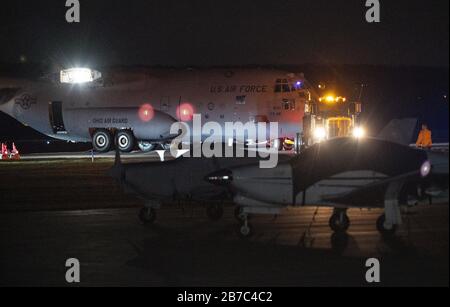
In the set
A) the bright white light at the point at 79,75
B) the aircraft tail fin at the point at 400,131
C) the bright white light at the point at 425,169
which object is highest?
the bright white light at the point at 79,75

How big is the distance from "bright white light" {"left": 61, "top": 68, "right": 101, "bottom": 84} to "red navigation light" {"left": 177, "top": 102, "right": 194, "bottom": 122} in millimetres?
4981

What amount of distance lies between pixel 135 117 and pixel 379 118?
16.3 metres

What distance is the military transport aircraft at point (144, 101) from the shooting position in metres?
36.1

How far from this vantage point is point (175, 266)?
10914 mm

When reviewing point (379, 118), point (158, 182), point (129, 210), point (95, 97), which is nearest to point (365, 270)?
point (158, 182)

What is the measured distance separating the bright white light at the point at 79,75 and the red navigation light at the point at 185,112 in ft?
16.3

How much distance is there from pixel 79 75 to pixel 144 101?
13.6 feet

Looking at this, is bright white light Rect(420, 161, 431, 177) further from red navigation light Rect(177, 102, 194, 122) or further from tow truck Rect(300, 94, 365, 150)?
red navigation light Rect(177, 102, 194, 122)

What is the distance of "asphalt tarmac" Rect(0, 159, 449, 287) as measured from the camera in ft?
32.9

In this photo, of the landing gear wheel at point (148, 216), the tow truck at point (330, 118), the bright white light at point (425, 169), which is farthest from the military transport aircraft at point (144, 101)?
the bright white light at point (425, 169)

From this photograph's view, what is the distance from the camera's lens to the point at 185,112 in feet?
122

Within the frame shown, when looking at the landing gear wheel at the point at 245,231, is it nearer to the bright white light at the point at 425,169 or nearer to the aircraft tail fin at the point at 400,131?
the aircraft tail fin at the point at 400,131

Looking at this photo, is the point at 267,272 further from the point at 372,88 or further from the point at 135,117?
the point at 372,88

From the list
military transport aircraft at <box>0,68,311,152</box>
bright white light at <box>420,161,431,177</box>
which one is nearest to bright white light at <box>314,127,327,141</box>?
military transport aircraft at <box>0,68,311,152</box>
